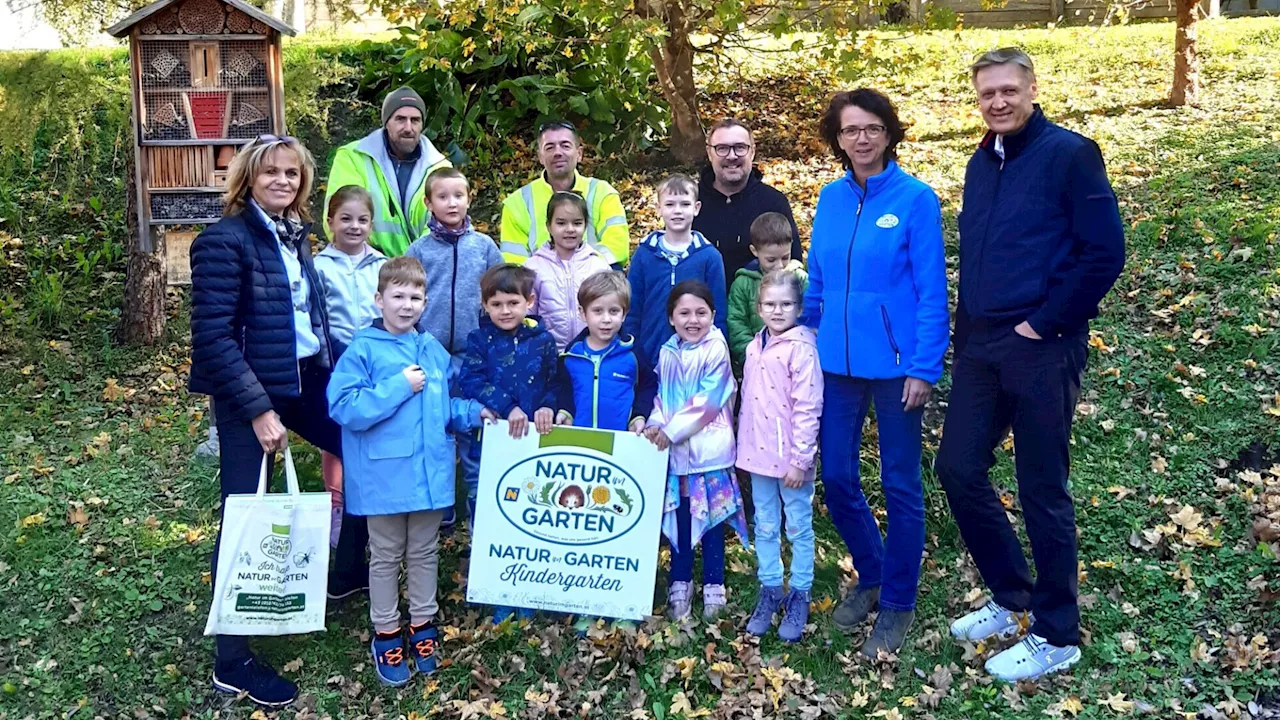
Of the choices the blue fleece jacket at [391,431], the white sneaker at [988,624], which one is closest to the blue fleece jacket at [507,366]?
the blue fleece jacket at [391,431]

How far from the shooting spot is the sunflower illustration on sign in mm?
4875

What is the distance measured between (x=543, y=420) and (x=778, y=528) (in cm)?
118

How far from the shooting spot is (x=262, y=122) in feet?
20.9

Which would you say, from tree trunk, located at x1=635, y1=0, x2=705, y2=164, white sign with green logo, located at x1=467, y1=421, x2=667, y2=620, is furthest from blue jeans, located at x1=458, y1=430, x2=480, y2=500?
tree trunk, located at x1=635, y1=0, x2=705, y2=164

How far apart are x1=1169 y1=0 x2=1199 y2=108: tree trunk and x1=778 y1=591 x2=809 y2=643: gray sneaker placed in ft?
30.2

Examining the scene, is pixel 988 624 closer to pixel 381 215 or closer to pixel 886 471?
pixel 886 471

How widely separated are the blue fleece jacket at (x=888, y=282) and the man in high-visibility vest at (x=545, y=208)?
1320 mm

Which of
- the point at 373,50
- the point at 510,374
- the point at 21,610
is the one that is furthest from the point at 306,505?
the point at 373,50

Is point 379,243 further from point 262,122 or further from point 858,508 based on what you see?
point 858,508

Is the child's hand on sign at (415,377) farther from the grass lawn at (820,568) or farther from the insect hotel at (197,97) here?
the insect hotel at (197,97)

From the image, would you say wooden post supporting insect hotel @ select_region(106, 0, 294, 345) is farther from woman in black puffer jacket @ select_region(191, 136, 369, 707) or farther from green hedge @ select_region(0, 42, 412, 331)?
green hedge @ select_region(0, 42, 412, 331)

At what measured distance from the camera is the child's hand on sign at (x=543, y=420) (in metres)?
4.78

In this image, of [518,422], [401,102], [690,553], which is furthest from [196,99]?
[690,553]


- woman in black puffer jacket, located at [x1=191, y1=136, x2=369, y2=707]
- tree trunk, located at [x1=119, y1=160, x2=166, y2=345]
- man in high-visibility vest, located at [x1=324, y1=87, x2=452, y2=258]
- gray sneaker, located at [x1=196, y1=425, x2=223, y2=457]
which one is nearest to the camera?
woman in black puffer jacket, located at [x1=191, y1=136, x2=369, y2=707]
